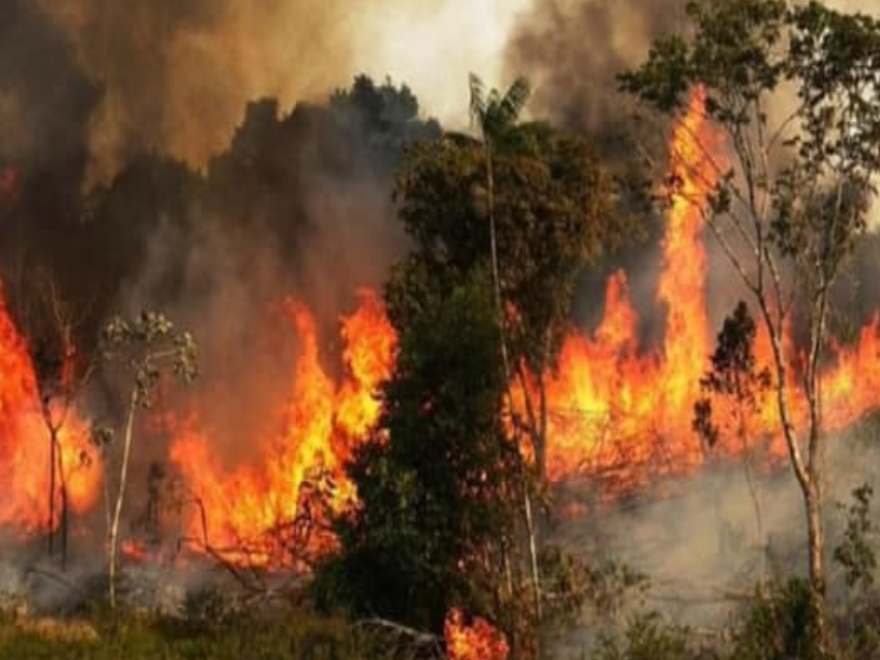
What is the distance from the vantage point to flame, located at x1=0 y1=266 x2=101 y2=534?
190 feet

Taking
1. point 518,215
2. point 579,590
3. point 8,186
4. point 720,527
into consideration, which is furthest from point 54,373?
point 579,590

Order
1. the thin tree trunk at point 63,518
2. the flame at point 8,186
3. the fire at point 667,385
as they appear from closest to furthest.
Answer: the thin tree trunk at point 63,518, the fire at point 667,385, the flame at point 8,186

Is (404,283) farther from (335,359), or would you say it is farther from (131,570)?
(335,359)

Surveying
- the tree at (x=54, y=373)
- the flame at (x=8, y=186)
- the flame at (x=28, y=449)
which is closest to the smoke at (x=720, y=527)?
the tree at (x=54, y=373)

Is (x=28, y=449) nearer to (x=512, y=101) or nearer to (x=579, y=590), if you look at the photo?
(x=512, y=101)

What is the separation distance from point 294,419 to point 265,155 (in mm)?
16522

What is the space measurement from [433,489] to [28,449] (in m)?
37.0

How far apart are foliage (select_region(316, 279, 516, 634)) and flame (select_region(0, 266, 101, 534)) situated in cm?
A: 3242

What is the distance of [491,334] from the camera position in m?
28.4

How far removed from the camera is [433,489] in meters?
27.7

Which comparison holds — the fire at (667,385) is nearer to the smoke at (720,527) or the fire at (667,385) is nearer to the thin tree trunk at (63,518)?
the smoke at (720,527)

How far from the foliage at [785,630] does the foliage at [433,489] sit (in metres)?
6.04

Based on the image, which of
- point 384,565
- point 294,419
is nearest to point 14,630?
point 384,565

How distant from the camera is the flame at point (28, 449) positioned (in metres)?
57.9
